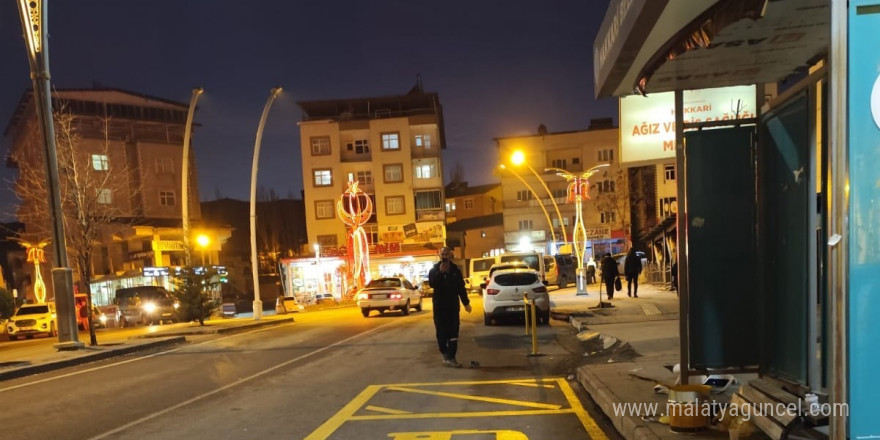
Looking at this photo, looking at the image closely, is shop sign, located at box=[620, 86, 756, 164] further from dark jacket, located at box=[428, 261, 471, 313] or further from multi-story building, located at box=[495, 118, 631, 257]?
multi-story building, located at box=[495, 118, 631, 257]

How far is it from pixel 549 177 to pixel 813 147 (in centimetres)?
5039

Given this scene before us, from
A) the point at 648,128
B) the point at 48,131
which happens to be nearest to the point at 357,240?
the point at 48,131

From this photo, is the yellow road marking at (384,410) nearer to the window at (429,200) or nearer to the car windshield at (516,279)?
the car windshield at (516,279)

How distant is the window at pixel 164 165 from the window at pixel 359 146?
15072 millimetres

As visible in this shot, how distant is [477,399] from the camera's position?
6.58 metres

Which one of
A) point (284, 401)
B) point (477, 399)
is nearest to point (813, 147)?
point (477, 399)

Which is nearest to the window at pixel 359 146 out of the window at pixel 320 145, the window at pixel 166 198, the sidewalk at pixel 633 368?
the window at pixel 320 145

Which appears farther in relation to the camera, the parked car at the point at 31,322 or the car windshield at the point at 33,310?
the car windshield at the point at 33,310

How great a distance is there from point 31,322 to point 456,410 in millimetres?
23853

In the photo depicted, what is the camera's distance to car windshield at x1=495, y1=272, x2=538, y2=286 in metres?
14.9

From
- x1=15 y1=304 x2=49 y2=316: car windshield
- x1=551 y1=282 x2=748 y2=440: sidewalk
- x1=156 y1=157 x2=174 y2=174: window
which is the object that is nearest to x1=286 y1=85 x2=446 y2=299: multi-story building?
x1=156 y1=157 x2=174 y2=174: window

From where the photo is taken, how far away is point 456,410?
19.9ft

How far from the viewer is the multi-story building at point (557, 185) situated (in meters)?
51.8

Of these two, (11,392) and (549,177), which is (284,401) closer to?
(11,392)
